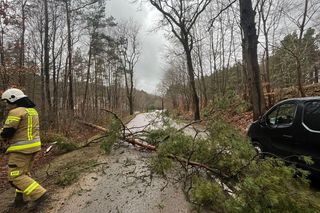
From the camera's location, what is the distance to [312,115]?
4.40 metres

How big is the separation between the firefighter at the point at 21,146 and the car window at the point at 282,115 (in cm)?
526

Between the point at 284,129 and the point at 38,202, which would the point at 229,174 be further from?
the point at 38,202

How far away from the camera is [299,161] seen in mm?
4605

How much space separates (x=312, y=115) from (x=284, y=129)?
2.51 ft

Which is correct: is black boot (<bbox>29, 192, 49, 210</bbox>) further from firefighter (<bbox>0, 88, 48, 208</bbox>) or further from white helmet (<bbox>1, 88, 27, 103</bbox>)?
white helmet (<bbox>1, 88, 27, 103</bbox>)

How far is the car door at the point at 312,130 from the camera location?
412 cm

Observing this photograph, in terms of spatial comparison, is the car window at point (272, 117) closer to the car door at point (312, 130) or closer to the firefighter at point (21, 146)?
the car door at point (312, 130)

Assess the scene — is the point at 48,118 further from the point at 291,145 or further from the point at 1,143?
the point at 291,145

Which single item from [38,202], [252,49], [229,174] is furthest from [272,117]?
[38,202]

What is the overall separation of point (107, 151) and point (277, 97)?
13877 millimetres

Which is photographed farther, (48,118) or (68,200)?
(48,118)

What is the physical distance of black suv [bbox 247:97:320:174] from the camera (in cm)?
424

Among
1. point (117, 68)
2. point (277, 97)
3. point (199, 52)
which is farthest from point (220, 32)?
A: point (117, 68)

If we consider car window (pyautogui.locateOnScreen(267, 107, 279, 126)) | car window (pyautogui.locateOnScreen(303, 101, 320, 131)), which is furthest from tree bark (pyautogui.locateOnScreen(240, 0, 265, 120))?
Answer: car window (pyautogui.locateOnScreen(303, 101, 320, 131))
